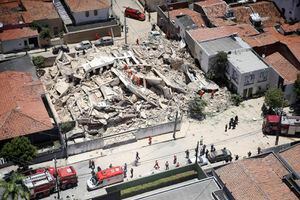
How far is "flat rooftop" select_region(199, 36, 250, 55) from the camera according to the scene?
6728 centimetres

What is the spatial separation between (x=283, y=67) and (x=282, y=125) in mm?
9264

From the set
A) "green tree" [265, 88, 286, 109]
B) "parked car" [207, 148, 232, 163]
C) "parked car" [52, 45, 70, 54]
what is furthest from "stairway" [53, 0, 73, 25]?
"parked car" [207, 148, 232, 163]

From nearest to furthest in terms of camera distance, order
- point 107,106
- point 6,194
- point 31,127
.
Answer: point 6,194 < point 31,127 < point 107,106

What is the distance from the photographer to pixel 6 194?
45.3 m

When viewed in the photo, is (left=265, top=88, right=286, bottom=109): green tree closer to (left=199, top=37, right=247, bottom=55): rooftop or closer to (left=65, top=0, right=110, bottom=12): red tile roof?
(left=199, top=37, right=247, bottom=55): rooftop

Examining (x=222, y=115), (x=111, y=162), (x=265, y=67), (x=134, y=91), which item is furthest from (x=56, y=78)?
(x=265, y=67)

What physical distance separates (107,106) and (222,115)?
13685mm

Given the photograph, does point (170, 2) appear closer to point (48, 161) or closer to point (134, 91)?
point (134, 91)

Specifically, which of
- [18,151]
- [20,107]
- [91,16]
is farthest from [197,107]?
[91,16]

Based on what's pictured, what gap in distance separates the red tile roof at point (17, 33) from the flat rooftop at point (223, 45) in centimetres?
2335

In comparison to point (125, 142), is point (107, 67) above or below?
above

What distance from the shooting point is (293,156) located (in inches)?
2041

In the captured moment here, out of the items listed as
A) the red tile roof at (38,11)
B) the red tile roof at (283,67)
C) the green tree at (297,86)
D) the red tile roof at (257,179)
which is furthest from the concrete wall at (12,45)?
the green tree at (297,86)

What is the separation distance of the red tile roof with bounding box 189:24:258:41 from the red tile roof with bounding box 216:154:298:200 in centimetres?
2297
